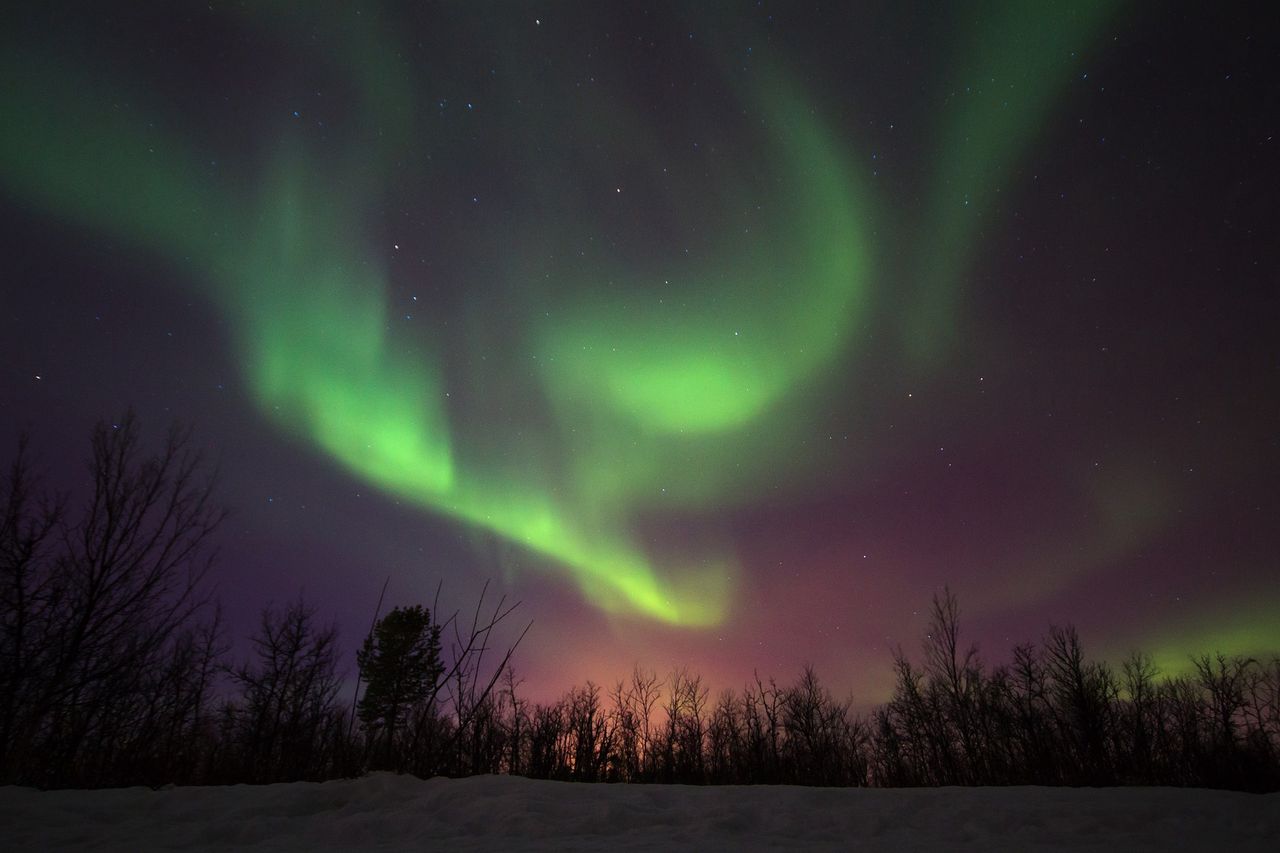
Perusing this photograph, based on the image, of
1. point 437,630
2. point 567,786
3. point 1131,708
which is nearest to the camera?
Answer: point 567,786

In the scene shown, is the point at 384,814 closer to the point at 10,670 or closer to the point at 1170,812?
the point at 1170,812

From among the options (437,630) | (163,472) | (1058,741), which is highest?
(163,472)

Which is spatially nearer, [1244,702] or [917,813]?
[917,813]

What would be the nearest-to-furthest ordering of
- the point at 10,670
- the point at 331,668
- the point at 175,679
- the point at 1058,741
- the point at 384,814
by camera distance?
the point at 384,814 → the point at 10,670 → the point at 175,679 → the point at 331,668 → the point at 1058,741

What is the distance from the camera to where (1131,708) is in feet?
135

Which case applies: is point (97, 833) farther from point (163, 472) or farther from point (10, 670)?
point (10, 670)

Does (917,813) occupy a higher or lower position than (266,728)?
higher

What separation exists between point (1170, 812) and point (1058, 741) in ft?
144

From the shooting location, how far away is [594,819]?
209 inches

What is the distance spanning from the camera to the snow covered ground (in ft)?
15.0

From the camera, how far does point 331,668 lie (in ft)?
104

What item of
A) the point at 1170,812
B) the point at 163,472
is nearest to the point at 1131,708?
the point at 1170,812

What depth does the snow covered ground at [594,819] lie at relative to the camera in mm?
4562

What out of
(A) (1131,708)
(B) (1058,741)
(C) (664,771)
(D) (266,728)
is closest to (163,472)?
(D) (266,728)
